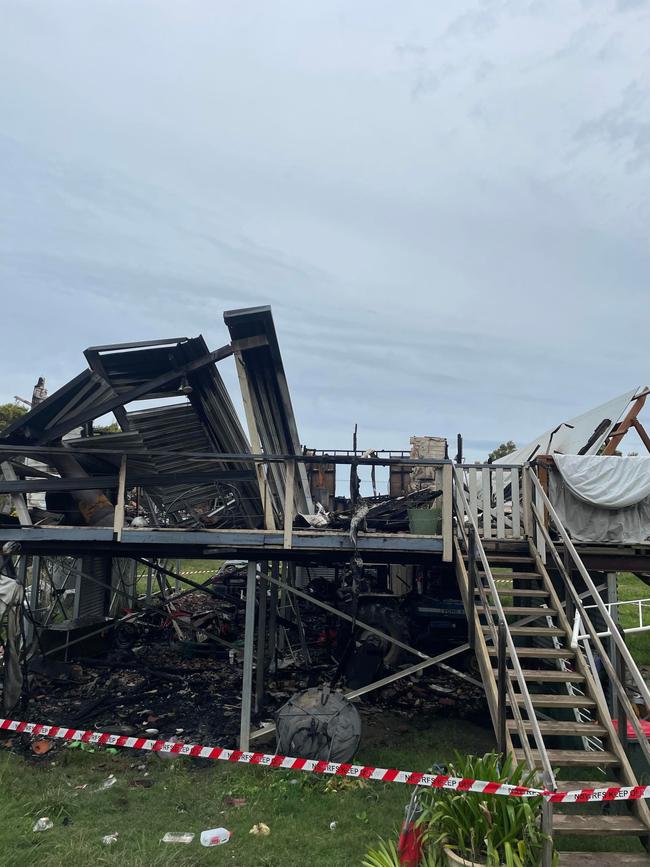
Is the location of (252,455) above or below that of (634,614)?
above

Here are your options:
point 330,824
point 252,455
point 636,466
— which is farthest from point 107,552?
point 636,466

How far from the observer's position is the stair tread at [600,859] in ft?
15.9

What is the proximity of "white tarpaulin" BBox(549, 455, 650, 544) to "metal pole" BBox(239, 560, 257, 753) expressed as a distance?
4315mm

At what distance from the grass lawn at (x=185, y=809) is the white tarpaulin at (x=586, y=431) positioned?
527cm

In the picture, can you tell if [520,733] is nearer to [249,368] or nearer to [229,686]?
[249,368]

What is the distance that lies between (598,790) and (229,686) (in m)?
7.72

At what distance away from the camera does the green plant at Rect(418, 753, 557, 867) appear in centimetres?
462

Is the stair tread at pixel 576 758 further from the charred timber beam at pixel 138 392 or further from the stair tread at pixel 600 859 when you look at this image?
the charred timber beam at pixel 138 392

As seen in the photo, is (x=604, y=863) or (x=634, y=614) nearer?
(x=604, y=863)

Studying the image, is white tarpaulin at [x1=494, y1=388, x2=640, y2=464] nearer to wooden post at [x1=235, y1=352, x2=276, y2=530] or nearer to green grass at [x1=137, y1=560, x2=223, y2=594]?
wooden post at [x1=235, y1=352, x2=276, y2=530]

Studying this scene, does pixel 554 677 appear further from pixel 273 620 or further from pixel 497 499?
pixel 273 620

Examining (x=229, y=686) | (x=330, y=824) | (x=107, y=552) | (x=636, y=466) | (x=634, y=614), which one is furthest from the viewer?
(x=634, y=614)

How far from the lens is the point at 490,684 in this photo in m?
6.42

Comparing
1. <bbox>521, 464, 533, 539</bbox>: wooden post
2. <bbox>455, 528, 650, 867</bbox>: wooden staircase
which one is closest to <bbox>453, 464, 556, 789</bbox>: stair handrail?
<bbox>455, 528, 650, 867</bbox>: wooden staircase
